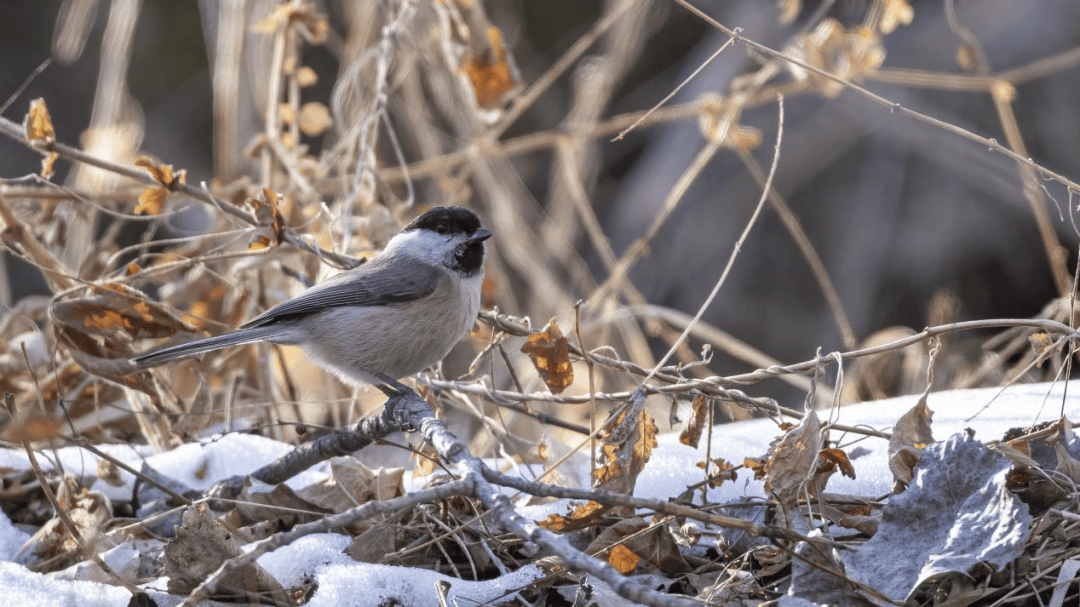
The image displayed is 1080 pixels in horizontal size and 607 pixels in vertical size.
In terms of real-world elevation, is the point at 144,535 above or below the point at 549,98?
below

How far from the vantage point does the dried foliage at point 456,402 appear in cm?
155

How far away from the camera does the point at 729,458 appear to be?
6.94 feet

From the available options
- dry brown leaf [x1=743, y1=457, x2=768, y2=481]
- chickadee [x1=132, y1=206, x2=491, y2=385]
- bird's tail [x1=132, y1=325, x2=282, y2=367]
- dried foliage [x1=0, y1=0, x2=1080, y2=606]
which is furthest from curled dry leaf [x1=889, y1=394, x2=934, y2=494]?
bird's tail [x1=132, y1=325, x2=282, y2=367]

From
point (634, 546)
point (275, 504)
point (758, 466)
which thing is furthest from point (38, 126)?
point (758, 466)

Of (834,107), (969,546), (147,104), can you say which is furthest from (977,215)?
(147,104)

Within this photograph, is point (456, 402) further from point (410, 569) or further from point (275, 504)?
point (410, 569)

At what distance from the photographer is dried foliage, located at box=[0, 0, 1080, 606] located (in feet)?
5.10

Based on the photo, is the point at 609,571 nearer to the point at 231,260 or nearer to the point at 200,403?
the point at 200,403

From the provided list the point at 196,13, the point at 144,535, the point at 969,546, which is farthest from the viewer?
the point at 196,13

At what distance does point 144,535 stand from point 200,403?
26.8 inches

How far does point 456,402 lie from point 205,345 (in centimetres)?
71

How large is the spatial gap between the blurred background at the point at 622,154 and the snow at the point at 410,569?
588 millimetres

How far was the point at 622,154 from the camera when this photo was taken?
6020 millimetres

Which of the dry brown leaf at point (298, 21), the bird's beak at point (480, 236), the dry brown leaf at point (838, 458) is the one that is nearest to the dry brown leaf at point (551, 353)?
the dry brown leaf at point (838, 458)
